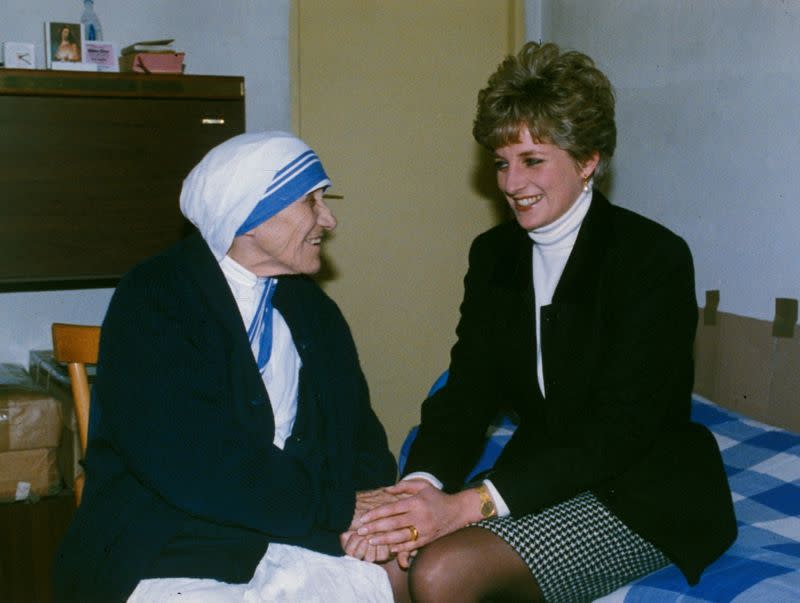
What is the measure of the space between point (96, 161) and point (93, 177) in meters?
0.05

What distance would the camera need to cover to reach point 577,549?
5.88ft

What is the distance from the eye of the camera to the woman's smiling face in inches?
81.4

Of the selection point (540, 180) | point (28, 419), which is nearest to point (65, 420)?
point (28, 419)

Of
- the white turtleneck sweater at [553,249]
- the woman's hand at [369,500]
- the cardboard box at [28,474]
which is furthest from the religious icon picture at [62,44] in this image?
the woman's hand at [369,500]

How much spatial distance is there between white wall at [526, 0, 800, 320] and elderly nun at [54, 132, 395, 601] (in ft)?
5.34

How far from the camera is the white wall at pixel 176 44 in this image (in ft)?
10.8

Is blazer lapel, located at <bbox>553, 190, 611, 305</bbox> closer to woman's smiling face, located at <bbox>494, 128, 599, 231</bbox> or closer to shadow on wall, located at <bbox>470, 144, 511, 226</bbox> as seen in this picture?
woman's smiling face, located at <bbox>494, 128, 599, 231</bbox>

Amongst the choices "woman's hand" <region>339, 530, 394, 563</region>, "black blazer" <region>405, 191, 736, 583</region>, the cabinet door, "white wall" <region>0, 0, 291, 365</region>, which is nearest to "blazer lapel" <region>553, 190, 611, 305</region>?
"black blazer" <region>405, 191, 736, 583</region>

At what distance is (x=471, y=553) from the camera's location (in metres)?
1.73

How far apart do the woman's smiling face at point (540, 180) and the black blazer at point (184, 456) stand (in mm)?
718

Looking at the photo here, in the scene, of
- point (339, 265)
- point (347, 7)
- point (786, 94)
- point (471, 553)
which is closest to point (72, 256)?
point (339, 265)

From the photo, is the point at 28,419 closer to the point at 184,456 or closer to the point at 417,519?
the point at 184,456

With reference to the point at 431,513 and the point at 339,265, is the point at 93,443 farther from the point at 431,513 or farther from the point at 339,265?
the point at 339,265

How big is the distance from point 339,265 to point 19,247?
1.32m
